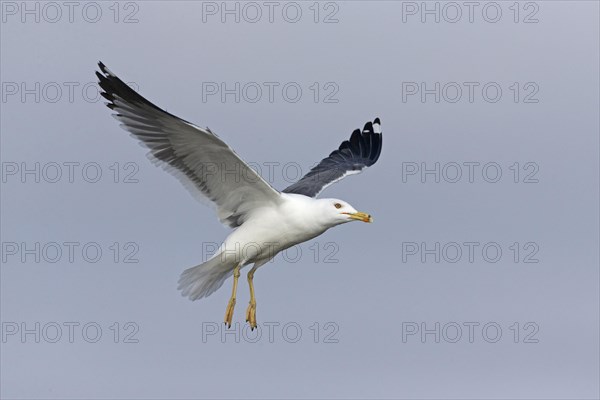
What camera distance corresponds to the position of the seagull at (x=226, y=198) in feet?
45.4

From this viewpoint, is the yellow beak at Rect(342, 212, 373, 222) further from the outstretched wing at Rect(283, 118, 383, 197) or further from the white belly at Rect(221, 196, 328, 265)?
the outstretched wing at Rect(283, 118, 383, 197)

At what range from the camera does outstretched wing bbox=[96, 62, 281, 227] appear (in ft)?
45.1

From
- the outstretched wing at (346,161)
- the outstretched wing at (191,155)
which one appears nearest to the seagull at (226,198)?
the outstretched wing at (191,155)

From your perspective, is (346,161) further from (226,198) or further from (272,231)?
(272,231)

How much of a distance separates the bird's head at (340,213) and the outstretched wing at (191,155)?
54cm

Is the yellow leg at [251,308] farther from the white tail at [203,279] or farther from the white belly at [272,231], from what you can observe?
the white belly at [272,231]

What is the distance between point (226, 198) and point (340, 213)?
137cm

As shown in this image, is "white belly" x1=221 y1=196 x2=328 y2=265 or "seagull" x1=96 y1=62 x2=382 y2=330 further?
"white belly" x1=221 y1=196 x2=328 y2=265

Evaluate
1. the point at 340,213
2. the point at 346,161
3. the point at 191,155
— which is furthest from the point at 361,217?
the point at 346,161

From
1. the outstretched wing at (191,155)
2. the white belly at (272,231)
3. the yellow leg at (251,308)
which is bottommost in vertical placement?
the yellow leg at (251,308)

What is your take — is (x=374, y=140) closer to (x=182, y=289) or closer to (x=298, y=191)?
(x=298, y=191)

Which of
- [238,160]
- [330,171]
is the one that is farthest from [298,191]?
[238,160]

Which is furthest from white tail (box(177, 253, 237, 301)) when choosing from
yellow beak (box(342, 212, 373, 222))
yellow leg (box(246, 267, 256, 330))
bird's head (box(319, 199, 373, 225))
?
yellow beak (box(342, 212, 373, 222))

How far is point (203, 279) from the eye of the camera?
14.9m
